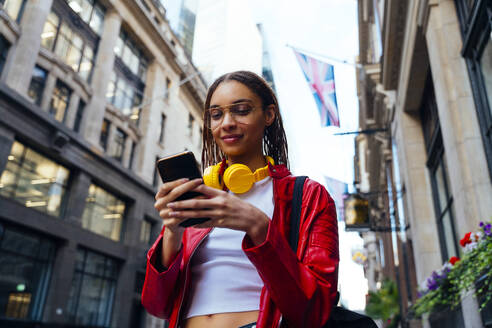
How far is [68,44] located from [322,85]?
13.6 m

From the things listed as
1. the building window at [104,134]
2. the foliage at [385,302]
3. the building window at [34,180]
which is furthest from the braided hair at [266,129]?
the foliage at [385,302]

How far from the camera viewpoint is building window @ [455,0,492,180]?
17.9 ft

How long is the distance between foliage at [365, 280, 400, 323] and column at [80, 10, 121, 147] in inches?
958

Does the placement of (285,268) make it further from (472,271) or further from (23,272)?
(23,272)

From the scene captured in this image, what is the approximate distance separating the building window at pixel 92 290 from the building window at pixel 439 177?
51.5 ft

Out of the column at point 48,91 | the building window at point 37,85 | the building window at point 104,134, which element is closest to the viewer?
the building window at point 37,85

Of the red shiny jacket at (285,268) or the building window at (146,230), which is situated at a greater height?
the building window at (146,230)

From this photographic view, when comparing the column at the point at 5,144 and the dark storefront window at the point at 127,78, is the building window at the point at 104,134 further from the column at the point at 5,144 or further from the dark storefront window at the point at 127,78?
the column at the point at 5,144

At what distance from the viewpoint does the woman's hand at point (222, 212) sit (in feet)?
3.82

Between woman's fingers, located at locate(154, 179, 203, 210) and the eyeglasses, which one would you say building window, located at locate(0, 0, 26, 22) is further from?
woman's fingers, located at locate(154, 179, 203, 210)

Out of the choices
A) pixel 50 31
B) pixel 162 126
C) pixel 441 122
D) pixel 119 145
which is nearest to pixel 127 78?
pixel 119 145

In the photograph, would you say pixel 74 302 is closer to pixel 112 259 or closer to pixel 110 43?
pixel 112 259

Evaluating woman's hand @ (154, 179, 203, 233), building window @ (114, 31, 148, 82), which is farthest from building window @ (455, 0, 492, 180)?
building window @ (114, 31, 148, 82)

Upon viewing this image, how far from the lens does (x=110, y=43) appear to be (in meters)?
21.8
